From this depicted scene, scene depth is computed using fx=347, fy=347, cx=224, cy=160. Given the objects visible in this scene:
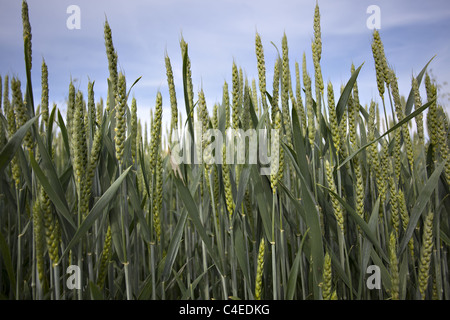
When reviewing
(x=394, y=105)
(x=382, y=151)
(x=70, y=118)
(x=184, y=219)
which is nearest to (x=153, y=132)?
(x=184, y=219)

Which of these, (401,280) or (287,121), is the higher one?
(287,121)

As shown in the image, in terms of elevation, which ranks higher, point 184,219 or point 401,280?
point 184,219

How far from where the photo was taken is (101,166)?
945mm

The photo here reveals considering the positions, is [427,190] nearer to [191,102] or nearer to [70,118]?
[191,102]

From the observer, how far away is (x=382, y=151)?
3.47 ft

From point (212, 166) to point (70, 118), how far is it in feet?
1.62

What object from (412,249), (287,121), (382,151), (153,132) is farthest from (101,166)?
(412,249)

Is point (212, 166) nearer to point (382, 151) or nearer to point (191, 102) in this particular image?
point (191, 102)

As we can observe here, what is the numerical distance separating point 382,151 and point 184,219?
24.8 inches

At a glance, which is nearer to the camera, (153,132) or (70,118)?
(153,132)

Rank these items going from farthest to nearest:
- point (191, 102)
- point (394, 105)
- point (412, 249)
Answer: point (394, 105)
point (412, 249)
point (191, 102)
